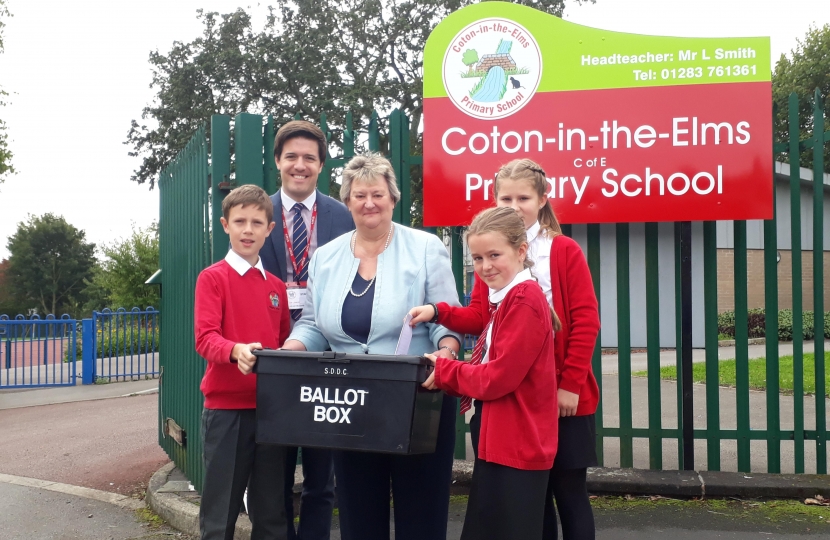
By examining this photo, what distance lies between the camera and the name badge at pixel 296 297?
11.3 feet

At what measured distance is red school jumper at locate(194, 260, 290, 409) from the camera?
303cm

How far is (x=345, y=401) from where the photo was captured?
8.59ft

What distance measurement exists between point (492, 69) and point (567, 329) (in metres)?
2.48

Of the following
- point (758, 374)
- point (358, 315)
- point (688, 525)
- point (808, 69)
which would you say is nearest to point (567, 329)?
point (358, 315)

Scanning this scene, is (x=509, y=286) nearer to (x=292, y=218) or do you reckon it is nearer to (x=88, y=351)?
(x=292, y=218)

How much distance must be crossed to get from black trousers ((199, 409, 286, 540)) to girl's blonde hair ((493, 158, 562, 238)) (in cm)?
145

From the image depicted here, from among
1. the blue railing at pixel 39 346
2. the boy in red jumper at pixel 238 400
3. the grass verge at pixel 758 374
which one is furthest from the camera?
the blue railing at pixel 39 346

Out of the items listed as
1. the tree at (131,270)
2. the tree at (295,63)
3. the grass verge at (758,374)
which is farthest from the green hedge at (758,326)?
the tree at (131,270)

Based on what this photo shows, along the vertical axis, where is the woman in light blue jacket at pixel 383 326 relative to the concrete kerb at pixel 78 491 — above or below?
above

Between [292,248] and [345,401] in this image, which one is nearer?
[345,401]

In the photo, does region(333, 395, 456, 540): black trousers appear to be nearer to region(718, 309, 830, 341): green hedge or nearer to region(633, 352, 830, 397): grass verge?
region(633, 352, 830, 397): grass verge

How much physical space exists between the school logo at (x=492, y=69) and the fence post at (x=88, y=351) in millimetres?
12053

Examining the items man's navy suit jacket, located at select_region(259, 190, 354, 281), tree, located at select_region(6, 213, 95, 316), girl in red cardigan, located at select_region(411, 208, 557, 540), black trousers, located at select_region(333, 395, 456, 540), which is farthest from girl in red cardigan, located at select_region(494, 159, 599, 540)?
tree, located at select_region(6, 213, 95, 316)

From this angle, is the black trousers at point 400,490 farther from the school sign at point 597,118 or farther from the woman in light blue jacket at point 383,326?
the school sign at point 597,118
